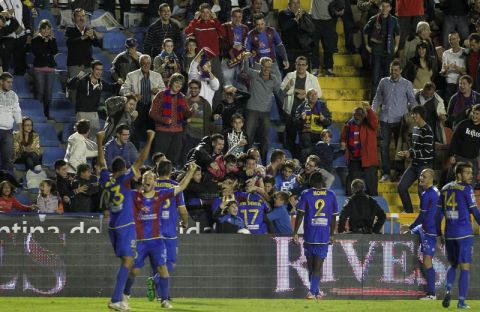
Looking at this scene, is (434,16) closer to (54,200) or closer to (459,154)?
(459,154)

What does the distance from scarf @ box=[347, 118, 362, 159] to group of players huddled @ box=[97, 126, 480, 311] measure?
313 cm

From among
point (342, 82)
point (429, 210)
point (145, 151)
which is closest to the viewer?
point (145, 151)

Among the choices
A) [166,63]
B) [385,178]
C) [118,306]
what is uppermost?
[166,63]

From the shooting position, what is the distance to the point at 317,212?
21984 millimetres

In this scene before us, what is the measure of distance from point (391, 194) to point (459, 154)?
164cm

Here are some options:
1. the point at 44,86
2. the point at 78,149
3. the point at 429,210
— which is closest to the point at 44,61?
the point at 44,86

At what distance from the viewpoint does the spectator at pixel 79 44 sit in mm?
26422

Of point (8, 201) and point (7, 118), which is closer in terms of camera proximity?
point (8, 201)

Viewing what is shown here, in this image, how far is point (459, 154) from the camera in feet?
85.8

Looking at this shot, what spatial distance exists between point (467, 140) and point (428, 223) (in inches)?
150

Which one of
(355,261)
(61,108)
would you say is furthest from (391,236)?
(61,108)

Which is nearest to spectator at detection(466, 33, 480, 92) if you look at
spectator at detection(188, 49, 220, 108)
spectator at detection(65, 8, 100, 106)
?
spectator at detection(188, 49, 220, 108)

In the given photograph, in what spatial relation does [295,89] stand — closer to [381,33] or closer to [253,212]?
[381,33]

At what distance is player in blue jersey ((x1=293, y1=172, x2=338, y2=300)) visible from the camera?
72.1ft
